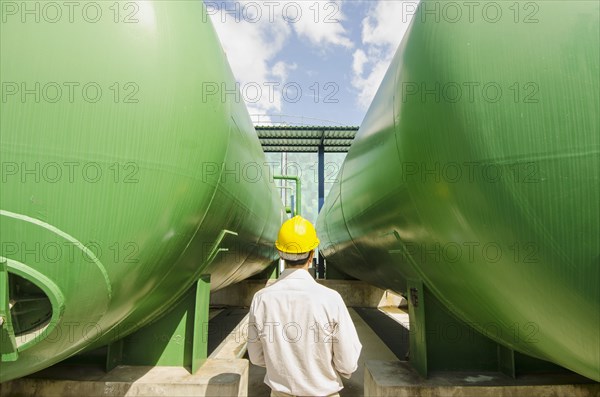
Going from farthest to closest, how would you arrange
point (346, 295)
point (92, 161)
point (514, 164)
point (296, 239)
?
point (346, 295), point (296, 239), point (92, 161), point (514, 164)

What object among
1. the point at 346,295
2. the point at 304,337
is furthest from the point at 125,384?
the point at 346,295

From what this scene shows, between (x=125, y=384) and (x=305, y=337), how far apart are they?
4.94ft

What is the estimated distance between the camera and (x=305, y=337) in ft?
4.77

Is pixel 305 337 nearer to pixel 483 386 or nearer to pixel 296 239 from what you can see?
pixel 296 239

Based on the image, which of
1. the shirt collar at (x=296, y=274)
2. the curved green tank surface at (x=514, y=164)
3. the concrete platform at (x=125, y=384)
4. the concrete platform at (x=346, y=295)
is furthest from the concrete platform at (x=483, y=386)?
the concrete platform at (x=346, y=295)

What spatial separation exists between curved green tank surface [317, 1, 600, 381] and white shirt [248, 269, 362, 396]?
66cm

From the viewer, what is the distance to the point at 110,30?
4.88ft

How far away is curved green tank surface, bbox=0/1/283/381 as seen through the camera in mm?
1378

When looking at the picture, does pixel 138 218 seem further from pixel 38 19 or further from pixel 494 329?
pixel 494 329

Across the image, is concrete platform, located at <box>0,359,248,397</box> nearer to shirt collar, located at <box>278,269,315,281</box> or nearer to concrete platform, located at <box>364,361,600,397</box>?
concrete platform, located at <box>364,361,600,397</box>

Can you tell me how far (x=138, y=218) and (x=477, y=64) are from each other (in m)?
1.49

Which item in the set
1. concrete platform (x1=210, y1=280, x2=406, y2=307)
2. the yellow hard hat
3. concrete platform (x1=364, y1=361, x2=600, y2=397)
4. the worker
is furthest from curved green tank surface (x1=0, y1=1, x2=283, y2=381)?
concrete platform (x1=210, y1=280, x2=406, y2=307)

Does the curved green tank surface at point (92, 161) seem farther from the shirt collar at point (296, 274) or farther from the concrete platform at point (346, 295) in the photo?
the concrete platform at point (346, 295)

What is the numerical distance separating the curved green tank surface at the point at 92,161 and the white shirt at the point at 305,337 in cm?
65
